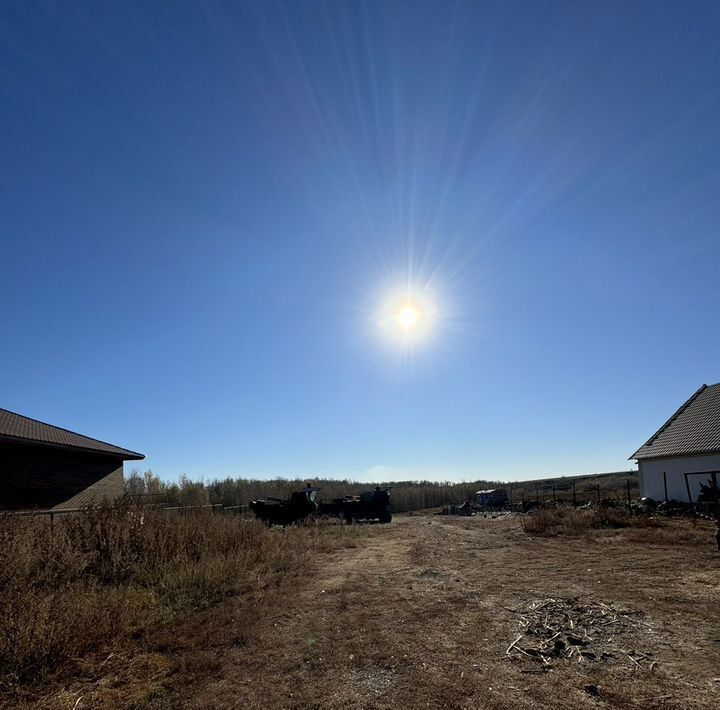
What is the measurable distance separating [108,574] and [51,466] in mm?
13698

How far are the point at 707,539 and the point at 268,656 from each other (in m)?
13.9

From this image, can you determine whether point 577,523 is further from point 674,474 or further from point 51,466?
point 51,466

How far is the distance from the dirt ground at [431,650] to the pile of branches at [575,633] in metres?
0.04

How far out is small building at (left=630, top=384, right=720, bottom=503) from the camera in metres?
24.2

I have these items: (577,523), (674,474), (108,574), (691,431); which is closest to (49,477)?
(108,574)

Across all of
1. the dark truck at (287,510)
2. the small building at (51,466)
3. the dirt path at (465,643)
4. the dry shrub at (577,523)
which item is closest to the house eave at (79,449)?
the small building at (51,466)

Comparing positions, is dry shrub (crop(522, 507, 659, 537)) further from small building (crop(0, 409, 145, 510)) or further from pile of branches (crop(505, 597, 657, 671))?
small building (crop(0, 409, 145, 510))

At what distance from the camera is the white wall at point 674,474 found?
2399cm

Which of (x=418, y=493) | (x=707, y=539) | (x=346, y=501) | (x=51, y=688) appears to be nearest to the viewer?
(x=51, y=688)

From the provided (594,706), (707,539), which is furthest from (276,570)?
(707,539)

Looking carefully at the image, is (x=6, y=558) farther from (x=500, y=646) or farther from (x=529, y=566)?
(x=529, y=566)

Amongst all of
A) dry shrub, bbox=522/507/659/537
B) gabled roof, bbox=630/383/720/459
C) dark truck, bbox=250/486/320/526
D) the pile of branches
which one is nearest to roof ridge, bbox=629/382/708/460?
gabled roof, bbox=630/383/720/459

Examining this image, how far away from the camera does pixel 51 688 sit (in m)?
4.98

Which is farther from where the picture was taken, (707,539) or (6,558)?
(707,539)
